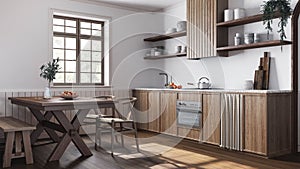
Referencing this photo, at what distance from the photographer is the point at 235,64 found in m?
5.02

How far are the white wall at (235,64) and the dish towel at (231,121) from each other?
665mm

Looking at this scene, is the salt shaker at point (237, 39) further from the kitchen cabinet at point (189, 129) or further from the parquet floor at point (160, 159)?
the parquet floor at point (160, 159)

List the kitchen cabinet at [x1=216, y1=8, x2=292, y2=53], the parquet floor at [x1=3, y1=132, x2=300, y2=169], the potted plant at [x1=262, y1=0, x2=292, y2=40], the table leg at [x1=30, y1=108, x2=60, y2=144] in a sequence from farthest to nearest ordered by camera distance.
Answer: the table leg at [x1=30, y1=108, x2=60, y2=144], the kitchen cabinet at [x1=216, y1=8, x2=292, y2=53], the potted plant at [x1=262, y1=0, x2=292, y2=40], the parquet floor at [x1=3, y1=132, x2=300, y2=169]

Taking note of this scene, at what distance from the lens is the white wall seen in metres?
4.36

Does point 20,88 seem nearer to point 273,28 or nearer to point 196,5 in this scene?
point 196,5

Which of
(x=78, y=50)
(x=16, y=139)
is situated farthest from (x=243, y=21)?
(x=16, y=139)

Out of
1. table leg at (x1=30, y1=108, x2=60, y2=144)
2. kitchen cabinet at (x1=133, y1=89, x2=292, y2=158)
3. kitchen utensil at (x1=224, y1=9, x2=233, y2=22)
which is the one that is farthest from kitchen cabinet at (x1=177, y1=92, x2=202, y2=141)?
table leg at (x1=30, y1=108, x2=60, y2=144)

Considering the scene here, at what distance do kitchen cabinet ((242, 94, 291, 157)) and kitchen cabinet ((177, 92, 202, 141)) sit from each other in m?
0.86

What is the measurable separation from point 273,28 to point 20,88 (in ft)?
13.3

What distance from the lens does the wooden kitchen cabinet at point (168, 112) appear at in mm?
5301

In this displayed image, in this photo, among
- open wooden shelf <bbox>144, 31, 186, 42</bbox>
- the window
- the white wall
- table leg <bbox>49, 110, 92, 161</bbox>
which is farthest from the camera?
open wooden shelf <bbox>144, 31, 186, 42</bbox>

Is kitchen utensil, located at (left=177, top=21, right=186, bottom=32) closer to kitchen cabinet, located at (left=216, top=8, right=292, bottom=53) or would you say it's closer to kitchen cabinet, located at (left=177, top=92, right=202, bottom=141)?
kitchen cabinet, located at (left=216, top=8, right=292, bottom=53)

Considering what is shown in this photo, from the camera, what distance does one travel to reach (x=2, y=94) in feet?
15.9

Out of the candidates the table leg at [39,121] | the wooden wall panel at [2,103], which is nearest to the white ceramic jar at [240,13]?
the table leg at [39,121]
